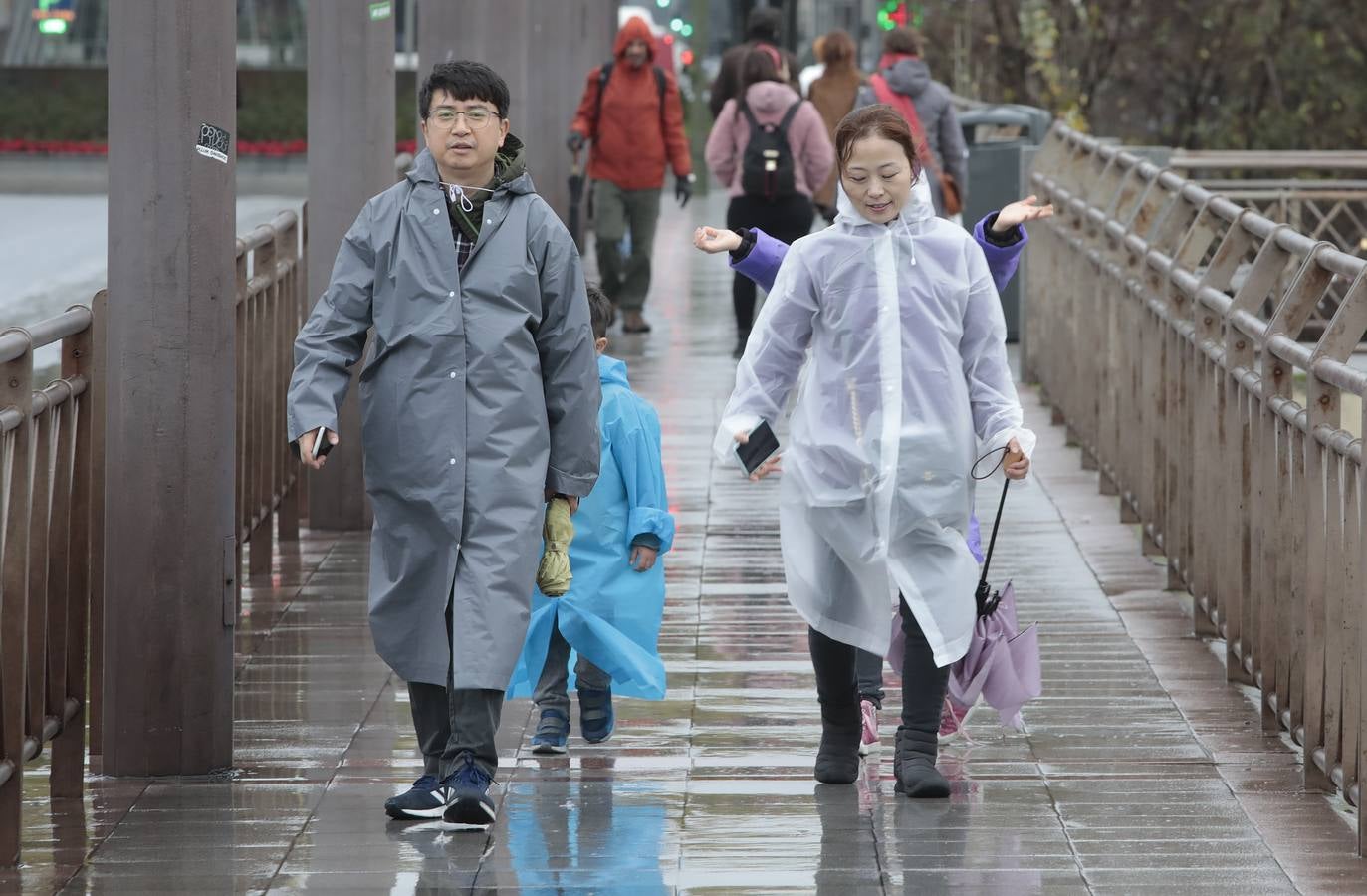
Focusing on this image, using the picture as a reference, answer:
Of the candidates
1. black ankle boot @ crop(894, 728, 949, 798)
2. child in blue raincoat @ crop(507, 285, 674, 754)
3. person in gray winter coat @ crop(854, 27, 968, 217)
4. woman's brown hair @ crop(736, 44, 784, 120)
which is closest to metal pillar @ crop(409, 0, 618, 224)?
woman's brown hair @ crop(736, 44, 784, 120)

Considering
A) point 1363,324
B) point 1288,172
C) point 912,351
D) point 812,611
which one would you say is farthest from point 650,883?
point 1288,172

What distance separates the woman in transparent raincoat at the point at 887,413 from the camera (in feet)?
18.6

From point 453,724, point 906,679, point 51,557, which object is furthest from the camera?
point 906,679

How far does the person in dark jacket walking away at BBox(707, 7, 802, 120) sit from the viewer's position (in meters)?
14.1

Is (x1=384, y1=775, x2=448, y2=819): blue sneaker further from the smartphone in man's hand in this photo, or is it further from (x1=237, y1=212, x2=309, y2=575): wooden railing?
(x1=237, y1=212, x2=309, y2=575): wooden railing

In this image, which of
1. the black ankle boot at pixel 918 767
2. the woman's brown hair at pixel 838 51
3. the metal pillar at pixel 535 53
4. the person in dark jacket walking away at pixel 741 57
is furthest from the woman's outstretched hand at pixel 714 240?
the woman's brown hair at pixel 838 51

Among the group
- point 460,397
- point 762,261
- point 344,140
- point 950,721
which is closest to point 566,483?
point 460,397

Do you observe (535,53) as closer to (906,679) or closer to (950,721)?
(950,721)

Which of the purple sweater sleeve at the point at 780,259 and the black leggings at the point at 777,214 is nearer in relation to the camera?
the purple sweater sleeve at the point at 780,259

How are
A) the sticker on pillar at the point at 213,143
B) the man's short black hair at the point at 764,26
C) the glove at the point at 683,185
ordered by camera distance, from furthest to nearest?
the glove at the point at 683,185 < the man's short black hair at the point at 764,26 < the sticker on pillar at the point at 213,143

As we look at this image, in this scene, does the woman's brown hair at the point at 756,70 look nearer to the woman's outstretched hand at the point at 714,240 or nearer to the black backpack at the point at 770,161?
the black backpack at the point at 770,161

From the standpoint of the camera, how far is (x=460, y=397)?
543 centimetres

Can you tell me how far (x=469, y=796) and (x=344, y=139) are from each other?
456 centimetres

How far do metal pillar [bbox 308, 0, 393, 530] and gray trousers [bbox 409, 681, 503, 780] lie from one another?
3910mm
